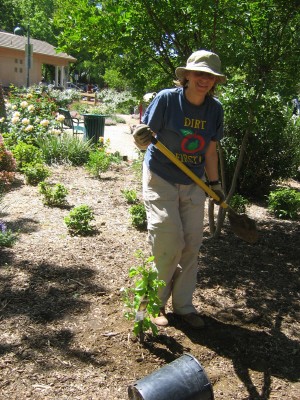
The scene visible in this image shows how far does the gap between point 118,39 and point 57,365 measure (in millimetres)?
3089

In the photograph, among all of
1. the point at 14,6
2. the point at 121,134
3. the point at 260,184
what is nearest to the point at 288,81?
the point at 260,184

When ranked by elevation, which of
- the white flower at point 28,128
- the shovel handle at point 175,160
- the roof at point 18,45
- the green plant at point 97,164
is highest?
the roof at point 18,45

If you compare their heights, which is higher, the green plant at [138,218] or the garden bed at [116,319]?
the green plant at [138,218]

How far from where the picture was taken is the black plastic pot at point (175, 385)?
6.85 ft

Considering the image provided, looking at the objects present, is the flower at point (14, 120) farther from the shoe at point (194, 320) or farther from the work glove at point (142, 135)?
the shoe at point (194, 320)

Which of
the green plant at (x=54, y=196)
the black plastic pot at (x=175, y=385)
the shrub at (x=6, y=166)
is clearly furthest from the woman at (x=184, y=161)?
the shrub at (x=6, y=166)

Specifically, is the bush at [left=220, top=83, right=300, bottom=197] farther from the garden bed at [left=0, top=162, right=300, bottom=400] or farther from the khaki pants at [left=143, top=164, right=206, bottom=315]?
the khaki pants at [left=143, top=164, right=206, bottom=315]

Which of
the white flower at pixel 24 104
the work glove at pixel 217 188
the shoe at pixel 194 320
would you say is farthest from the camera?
the white flower at pixel 24 104

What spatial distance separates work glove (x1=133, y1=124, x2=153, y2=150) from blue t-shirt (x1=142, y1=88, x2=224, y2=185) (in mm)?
72

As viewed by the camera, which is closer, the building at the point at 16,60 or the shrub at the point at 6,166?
the shrub at the point at 6,166

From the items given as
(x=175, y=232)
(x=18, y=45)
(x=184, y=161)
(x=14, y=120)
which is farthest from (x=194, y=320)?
(x=18, y=45)

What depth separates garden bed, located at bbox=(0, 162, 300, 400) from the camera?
8.34 feet

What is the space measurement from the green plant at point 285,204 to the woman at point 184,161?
137 inches

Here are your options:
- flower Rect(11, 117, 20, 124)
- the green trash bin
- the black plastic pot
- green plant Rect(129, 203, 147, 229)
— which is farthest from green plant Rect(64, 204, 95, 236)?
the green trash bin
